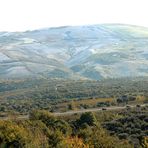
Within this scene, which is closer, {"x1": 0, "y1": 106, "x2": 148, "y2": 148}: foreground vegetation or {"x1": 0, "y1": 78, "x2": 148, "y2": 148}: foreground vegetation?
{"x1": 0, "y1": 106, "x2": 148, "y2": 148}: foreground vegetation

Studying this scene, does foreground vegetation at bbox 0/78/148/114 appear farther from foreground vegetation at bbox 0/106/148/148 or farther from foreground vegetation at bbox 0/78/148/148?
foreground vegetation at bbox 0/106/148/148

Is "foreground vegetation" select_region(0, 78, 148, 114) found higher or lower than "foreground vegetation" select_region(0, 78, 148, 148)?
lower

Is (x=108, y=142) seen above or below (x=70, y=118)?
above

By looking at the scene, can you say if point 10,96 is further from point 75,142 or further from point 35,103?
point 75,142

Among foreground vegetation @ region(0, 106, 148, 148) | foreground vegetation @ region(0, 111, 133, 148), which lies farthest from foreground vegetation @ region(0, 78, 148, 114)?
foreground vegetation @ region(0, 111, 133, 148)

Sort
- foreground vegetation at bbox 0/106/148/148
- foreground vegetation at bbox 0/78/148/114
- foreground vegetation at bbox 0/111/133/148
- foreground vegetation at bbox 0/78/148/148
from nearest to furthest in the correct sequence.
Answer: foreground vegetation at bbox 0/111/133/148 < foreground vegetation at bbox 0/106/148/148 < foreground vegetation at bbox 0/78/148/148 < foreground vegetation at bbox 0/78/148/114

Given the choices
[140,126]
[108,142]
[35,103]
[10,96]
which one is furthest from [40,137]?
[10,96]

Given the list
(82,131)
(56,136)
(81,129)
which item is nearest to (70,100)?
(81,129)

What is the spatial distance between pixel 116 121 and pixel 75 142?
2623 cm

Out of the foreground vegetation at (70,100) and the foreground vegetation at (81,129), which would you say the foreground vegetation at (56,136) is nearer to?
the foreground vegetation at (81,129)

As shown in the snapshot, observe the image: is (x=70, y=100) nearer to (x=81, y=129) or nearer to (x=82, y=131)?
(x=81, y=129)

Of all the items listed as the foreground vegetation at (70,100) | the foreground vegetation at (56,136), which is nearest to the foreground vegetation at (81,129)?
the foreground vegetation at (56,136)

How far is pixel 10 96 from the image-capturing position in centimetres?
18938

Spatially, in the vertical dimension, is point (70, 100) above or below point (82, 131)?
below
